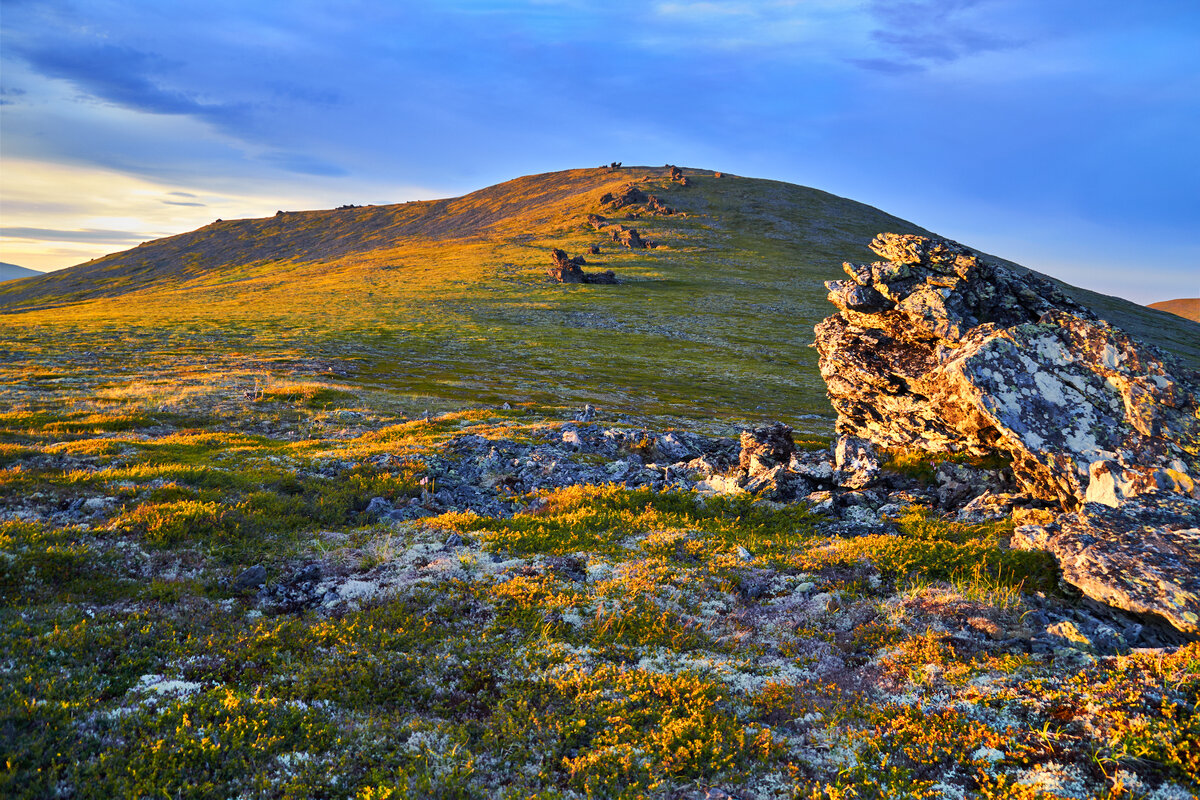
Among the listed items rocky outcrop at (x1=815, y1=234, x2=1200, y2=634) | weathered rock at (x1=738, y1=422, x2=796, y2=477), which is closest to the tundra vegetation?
rocky outcrop at (x1=815, y1=234, x2=1200, y2=634)

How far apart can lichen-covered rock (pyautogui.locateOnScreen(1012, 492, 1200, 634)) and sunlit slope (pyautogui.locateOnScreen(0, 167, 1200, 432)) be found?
3105 centimetres

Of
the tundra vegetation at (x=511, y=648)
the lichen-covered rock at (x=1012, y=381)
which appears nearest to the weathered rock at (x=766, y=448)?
the tundra vegetation at (x=511, y=648)

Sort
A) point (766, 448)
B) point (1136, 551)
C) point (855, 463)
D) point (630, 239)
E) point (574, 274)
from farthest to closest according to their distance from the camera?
point (630, 239) → point (574, 274) → point (766, 448) → point (855, 463) → point (1136, 551)

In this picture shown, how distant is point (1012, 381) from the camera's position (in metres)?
16.9

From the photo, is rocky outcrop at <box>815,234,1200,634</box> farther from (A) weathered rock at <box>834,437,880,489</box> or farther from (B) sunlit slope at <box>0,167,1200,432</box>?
(B) sunlit slope at <box>0,167,1200,432</box>

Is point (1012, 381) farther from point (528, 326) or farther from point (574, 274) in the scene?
point (574, 274)

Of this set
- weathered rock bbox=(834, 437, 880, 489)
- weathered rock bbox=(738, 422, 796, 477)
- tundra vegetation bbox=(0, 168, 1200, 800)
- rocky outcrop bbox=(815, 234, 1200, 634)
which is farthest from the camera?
weathered rock bbox=(738, 422, 796, 477)

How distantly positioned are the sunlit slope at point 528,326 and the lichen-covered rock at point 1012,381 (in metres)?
20.1

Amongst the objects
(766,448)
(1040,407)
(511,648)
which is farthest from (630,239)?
(511,648)

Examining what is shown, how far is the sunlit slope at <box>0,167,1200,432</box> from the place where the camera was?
56.1m

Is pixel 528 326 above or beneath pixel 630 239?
beneath

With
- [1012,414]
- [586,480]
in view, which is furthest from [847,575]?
[586,480]

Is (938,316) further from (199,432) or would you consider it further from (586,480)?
(199,432)

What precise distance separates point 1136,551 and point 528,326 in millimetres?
84847
